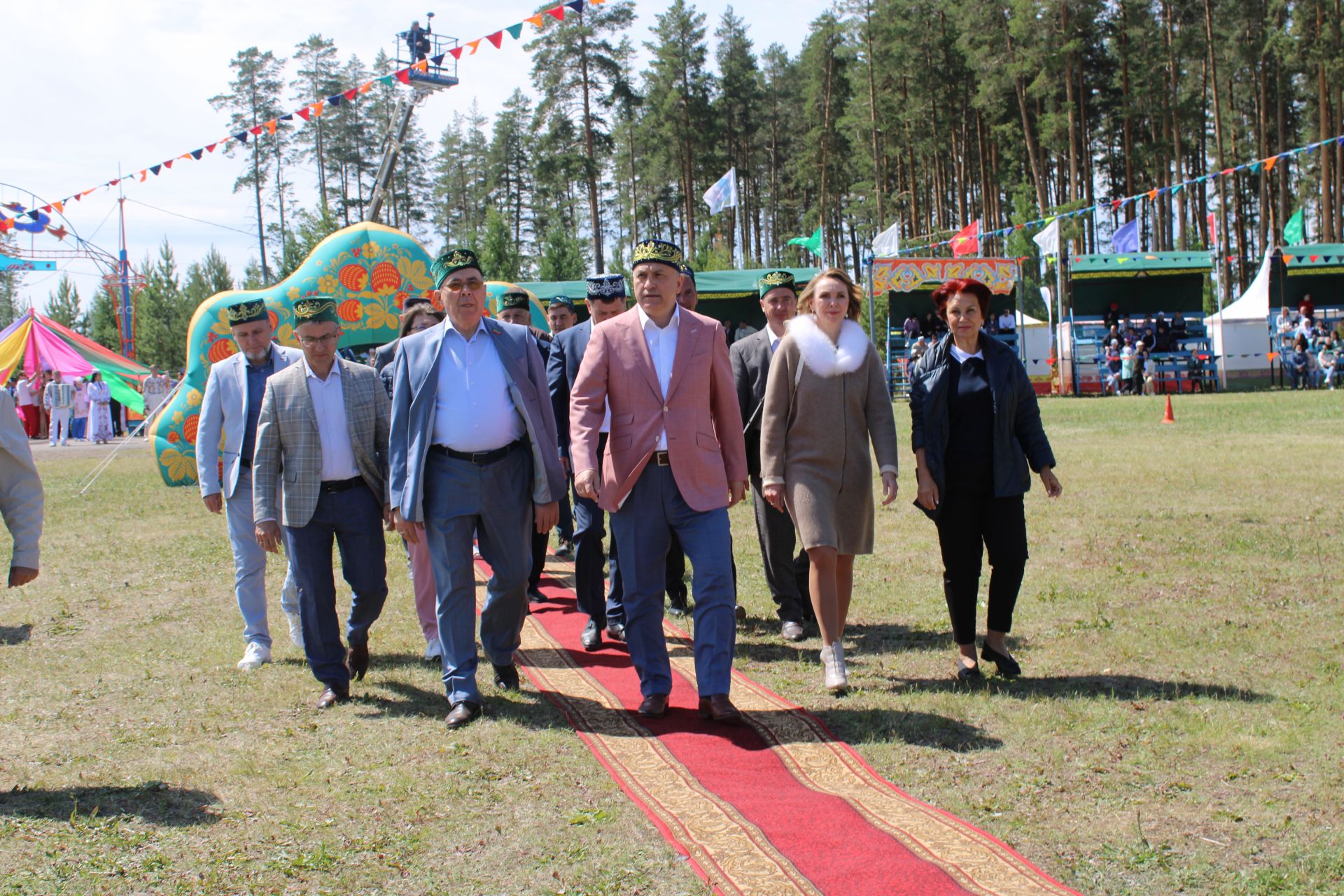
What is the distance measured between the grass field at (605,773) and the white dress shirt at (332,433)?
42.0 inches

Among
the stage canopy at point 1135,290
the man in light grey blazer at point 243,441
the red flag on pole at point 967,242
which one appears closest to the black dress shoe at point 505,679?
the man in light grey blazer at point 243,441

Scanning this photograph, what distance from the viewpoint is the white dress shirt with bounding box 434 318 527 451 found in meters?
4.77

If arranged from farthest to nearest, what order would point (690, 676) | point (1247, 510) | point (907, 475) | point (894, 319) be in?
point (894, 319)
point (907, 475)
point (1247, 510)
point (690, 676)

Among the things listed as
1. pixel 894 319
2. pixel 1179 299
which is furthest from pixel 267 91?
pixel 1179 299

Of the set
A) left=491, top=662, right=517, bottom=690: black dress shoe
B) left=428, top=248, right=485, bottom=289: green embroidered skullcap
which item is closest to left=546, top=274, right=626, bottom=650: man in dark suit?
left=491, top=662, right=517, bottom=690: black dress shoe

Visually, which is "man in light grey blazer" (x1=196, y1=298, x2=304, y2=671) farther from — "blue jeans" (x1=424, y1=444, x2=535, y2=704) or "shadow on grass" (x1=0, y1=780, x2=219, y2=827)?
"shadow on grass" (x1=0, y1=780, x2=219, y2=827)

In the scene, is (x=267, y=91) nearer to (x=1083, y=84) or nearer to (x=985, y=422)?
(x=1083, y=84)

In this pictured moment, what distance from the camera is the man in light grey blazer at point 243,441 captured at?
5.77 meters

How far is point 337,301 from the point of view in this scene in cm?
1345

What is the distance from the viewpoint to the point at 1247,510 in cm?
941

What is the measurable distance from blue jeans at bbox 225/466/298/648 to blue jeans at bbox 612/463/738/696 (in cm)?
212

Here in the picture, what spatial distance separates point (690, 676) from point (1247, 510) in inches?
241

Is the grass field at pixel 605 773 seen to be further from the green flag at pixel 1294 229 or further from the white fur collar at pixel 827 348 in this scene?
the green flag at pixel 1294 229

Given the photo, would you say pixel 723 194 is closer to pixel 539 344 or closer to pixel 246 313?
pixel 539 344
